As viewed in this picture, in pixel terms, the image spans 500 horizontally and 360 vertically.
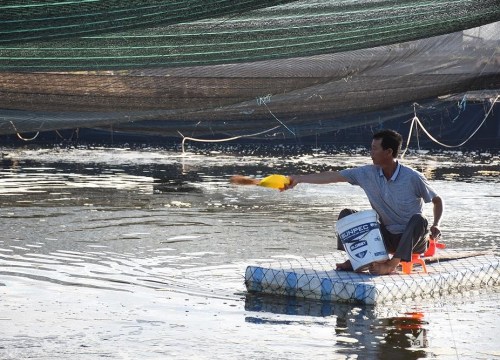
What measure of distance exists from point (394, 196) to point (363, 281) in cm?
72

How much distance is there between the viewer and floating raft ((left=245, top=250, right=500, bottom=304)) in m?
8.48

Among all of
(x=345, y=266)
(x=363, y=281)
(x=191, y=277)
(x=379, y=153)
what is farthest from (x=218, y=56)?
(x=191, y=277)

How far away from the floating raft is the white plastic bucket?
0.47ft

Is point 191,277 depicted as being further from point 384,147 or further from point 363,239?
point 384,147

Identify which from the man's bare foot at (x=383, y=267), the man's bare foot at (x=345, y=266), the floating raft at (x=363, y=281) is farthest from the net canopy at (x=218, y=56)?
the man's bare foot at (x=383, y=267)

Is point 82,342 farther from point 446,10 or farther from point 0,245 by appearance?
point 0,245

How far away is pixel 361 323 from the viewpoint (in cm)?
793

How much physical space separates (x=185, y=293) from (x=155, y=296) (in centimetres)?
27

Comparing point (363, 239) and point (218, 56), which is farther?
point (363, 239)

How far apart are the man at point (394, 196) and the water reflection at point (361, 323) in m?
Result: 0.60

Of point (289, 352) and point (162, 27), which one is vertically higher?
point (162, 27)

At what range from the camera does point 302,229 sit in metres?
13.3

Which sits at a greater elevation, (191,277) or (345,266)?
(345,266)

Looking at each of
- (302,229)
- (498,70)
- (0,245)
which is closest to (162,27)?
(498,70)
